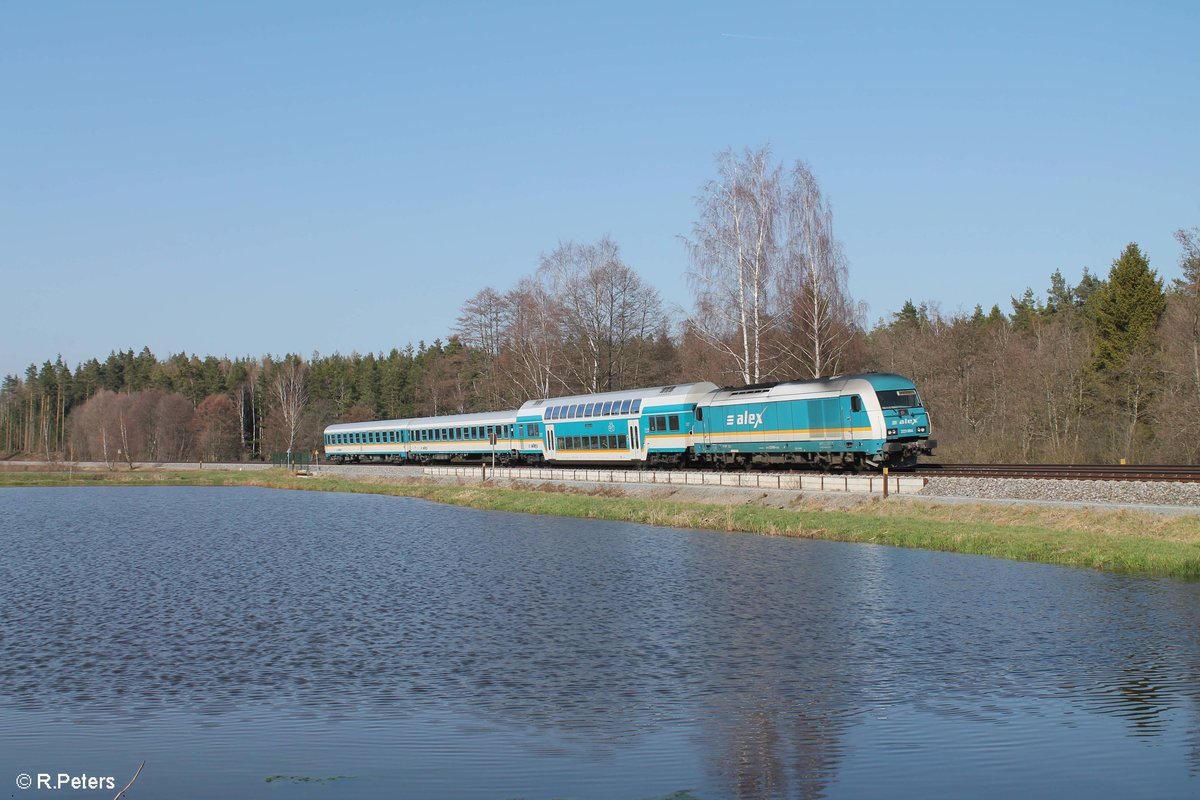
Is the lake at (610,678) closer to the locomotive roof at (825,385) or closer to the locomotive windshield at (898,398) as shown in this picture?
the locomotive windshield at (898,398)

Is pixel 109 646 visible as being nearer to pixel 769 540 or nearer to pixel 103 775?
pixel 103 775

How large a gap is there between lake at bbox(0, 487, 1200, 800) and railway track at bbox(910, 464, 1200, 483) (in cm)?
744

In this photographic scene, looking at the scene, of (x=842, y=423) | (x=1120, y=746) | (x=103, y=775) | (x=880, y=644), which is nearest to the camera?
(x=103, y=775)

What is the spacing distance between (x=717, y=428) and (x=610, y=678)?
31267 millimetres

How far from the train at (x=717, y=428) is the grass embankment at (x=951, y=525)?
3.58 meters

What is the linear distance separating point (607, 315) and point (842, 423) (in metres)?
38.1

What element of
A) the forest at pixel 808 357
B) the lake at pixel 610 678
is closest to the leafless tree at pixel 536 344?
the forest at pixel 808 357

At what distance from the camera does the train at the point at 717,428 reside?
37.9m

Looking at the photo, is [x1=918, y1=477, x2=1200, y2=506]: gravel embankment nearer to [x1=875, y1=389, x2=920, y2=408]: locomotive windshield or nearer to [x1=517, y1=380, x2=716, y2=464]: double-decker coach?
[x1=875, y1=389, x2=920, y2=408]: locomotive windshield

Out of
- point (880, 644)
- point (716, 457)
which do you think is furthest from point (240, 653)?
point (716, 457)

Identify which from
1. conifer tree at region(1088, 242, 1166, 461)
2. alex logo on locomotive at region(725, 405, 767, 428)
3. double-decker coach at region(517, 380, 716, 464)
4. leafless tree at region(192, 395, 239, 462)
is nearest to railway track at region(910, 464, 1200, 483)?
alex logo on locomotive at region(725, 405, 767, 428)

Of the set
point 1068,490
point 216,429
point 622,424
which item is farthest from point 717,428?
point 216,429

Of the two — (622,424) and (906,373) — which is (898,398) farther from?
(906,373)

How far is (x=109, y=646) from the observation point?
59.4 ft
